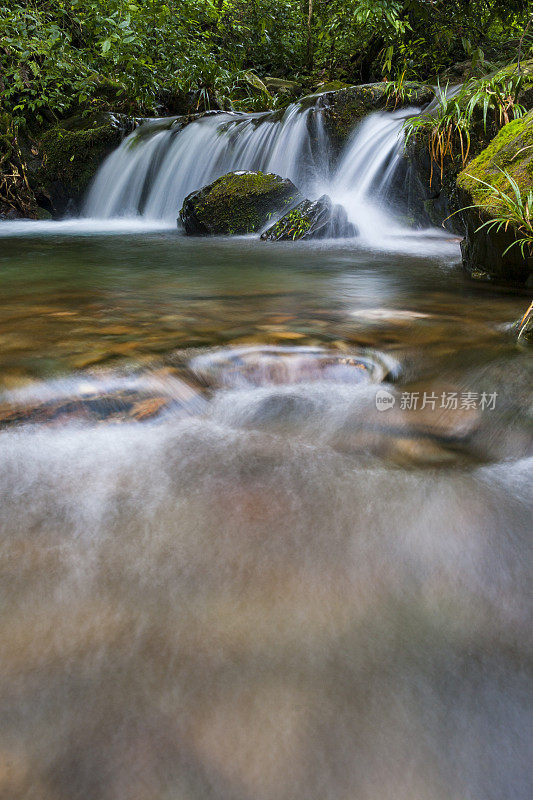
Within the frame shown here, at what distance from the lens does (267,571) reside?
4.67 ft

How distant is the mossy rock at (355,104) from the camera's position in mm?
7605

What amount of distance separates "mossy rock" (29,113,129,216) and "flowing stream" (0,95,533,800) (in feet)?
25.3

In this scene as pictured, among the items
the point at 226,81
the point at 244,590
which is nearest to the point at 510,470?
the point at 244,590

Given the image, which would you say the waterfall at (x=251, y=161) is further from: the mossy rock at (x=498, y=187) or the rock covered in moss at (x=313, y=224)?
the mossy rock at (x=498, y=187)

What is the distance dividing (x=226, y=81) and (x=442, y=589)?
12312mm

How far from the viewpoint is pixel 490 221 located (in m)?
3.32

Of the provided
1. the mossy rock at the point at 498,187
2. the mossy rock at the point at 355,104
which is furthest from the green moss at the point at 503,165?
the mossy rock at the point at 355,104

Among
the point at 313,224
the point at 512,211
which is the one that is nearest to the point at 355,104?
the point at 313,224

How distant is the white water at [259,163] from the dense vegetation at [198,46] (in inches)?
56.6

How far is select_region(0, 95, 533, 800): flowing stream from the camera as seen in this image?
39.7 inches

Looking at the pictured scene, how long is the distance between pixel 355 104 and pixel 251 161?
175 cm

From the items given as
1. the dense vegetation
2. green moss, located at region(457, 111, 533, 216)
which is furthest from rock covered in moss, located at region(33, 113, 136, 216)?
A: green moss, located at region(457, 111, 533, 216)

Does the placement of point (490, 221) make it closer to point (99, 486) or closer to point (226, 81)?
point (99, 486)

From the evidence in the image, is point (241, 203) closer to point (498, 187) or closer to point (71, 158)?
point (498, 187)
